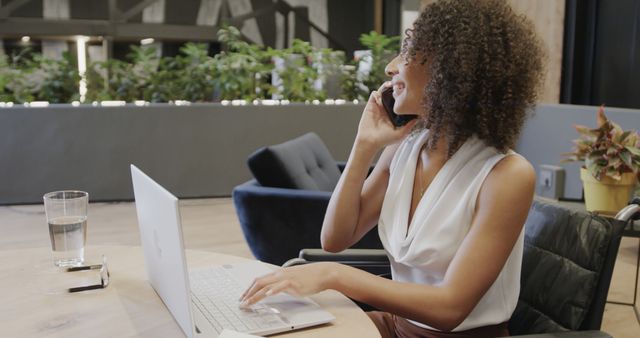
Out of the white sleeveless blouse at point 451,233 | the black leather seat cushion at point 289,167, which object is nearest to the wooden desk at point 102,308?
the white sleeveless blouse at point 451,233

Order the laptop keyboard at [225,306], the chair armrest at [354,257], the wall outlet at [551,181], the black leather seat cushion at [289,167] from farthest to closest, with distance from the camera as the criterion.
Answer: the wall outlet at [551,181], the black leather seat cushion at [289,167], the chair armrest at [354,257], the laptop keyboard at [225,306]

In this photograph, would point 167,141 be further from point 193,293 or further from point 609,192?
point 193,293

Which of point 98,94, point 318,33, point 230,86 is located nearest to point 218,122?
point 230,86

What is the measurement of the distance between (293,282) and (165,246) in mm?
269

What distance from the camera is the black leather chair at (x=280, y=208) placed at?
298 centimetres

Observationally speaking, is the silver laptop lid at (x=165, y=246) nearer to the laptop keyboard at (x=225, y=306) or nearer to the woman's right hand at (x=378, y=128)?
the laptop keyboard at (x=225, y=306)

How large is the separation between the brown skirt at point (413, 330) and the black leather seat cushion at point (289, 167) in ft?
5.01

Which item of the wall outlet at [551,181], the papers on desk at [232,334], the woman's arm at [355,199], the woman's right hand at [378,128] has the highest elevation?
the woman's right hand at [378,128]

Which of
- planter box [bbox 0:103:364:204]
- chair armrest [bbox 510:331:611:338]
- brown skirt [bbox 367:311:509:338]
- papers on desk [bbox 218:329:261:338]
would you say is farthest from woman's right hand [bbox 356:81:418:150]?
planter box [bbox 0:103:364:204]

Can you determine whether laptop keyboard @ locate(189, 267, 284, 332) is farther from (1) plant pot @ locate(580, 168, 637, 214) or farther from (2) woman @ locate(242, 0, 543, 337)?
(1) plant pot @ locate(580, 168, 637, 214)

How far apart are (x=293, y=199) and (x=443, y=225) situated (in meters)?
1.62

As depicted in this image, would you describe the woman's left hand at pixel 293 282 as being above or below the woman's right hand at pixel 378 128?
below

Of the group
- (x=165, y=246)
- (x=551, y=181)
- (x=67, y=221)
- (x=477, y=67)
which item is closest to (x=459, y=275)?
(x=477, y=67)

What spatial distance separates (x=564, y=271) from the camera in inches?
55.9
